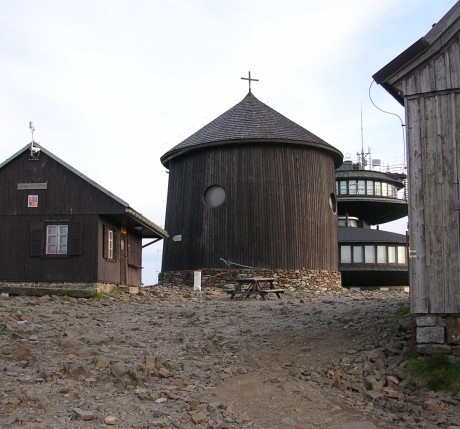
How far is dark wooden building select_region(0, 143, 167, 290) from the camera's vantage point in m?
20.5

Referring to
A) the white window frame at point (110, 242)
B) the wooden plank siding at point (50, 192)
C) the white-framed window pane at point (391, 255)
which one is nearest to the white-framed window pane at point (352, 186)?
the white-framed window pane at point (391, 255)

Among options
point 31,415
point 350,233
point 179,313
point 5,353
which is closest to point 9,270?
point 179,313

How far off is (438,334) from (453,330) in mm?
232

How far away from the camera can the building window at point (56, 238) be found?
2072cm

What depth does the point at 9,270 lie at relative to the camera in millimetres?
20797

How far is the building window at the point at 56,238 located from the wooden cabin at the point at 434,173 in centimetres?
1281

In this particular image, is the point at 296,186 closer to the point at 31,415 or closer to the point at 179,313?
the point at 179,313

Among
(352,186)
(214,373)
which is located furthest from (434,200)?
(352,186)

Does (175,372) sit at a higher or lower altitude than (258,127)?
lower

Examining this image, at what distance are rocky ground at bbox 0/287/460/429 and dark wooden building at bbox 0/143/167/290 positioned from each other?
A: 17.8 ft

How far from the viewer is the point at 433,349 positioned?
10.1 m

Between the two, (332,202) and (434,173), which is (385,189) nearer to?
(332,202)

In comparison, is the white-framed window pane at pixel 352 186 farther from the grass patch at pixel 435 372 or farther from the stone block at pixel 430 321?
the grass patch at pixel 435 372

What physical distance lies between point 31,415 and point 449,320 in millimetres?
6235
